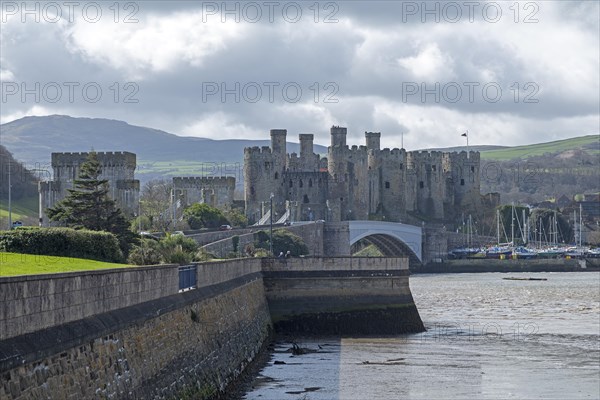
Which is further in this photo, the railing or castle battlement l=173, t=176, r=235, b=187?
castle battlement l=173, t=176, r=235, b=187

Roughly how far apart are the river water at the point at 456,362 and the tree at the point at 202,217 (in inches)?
1123

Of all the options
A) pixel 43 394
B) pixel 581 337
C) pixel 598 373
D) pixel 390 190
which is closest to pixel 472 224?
pixel 390 190

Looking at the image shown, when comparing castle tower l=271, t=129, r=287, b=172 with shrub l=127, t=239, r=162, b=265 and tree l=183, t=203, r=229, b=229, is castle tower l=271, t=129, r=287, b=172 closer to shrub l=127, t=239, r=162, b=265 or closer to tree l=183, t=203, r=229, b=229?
tree l=183, t=203, r=229, b=229

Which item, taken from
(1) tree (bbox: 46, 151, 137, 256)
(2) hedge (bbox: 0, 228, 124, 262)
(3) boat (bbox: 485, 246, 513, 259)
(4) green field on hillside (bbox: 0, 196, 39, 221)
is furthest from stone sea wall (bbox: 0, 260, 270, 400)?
(3) boat (bbox: 485, 246, 513, 259)

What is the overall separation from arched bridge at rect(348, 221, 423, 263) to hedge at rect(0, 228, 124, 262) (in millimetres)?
73811

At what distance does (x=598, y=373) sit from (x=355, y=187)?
97.6 metres

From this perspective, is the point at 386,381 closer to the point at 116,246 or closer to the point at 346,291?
the point at 116,246

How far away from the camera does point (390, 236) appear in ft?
383

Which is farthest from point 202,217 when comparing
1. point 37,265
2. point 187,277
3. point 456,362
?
point 37,265

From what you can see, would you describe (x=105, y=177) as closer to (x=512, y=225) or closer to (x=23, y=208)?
(x=23, y=208)

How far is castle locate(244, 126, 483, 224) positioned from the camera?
129m

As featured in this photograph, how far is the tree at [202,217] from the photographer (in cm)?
8812

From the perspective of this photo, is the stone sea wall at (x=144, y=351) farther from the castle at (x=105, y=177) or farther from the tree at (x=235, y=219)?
the tree at (x=235, y=219)

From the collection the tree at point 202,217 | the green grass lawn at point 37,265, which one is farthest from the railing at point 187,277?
the tree at point 202,217
